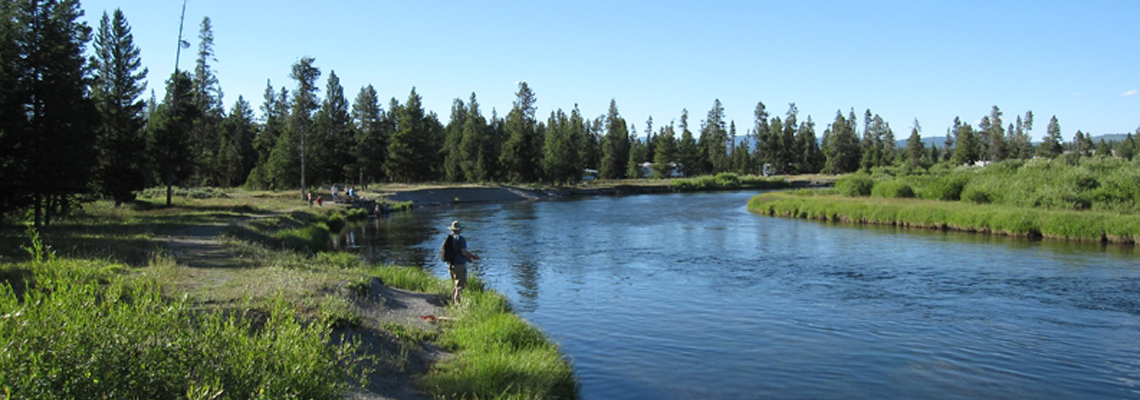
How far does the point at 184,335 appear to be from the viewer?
705 centimetres

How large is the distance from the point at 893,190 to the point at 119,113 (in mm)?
50388

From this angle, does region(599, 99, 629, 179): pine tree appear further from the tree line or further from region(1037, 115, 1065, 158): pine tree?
region(1037, 115, 1065, 158): pine tree

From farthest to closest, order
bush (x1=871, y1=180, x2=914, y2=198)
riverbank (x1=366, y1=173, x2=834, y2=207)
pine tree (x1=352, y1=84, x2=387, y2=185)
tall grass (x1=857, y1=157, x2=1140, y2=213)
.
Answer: pine tree (x1=352, y1=84, x2=387, y2=185), riverbank (x1=366, y1=173, x2=834, y2=207), bush (x1=871, y1=180, x2=914, y2=198), tall grass (x1=857, y1=157, x2=1140, y2=213)

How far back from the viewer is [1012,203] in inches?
1655

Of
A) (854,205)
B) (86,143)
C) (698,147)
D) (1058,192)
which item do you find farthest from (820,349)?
(698,147)

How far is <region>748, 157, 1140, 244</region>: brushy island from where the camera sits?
3462 cm

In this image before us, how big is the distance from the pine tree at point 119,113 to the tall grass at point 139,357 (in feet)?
113

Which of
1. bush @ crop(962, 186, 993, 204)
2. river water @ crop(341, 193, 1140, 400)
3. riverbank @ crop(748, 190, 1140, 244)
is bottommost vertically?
river water @ crop(341, 193, 1140, 400)

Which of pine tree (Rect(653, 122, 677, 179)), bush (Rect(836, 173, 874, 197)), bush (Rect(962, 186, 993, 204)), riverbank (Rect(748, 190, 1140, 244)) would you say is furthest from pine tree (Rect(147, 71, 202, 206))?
pine tree (Rect(653, 122, 677, 179))

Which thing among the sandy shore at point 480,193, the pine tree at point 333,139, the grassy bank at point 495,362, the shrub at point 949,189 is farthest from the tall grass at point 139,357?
the pine tree at point 333,139

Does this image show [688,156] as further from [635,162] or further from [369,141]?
[369,141]

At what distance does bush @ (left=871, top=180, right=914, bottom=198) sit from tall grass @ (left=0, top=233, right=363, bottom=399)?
52731 mm

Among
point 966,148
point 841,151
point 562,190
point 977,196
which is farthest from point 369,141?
point 966,148

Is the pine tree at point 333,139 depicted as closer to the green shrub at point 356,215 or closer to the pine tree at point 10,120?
the green shrub at point 356,215
